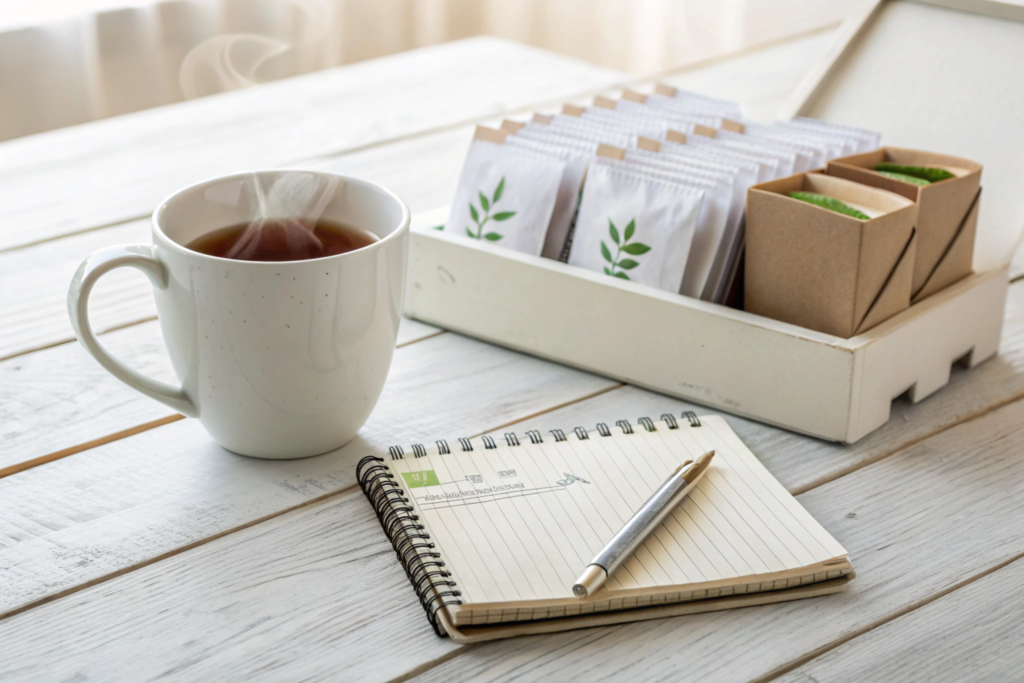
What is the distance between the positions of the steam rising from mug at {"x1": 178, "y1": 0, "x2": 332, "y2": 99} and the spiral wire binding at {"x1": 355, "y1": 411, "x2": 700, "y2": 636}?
5.06 feet

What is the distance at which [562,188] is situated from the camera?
0.78 meters

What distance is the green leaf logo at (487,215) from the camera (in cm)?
78

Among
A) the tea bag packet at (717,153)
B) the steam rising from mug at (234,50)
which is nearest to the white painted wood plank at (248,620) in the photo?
the tea bag packet at (717,153)

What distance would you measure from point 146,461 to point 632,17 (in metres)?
2.52

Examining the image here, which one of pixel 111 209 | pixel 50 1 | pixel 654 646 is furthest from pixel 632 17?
pixel 654 646

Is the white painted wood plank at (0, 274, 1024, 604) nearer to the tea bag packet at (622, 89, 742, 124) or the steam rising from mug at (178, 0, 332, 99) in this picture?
the tea bag packet at (622, 89, 742, 124)

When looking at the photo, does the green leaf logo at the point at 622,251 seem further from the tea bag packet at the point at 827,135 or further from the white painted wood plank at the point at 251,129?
the white painted wood plank at the point at 251,129

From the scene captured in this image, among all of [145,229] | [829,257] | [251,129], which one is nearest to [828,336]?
[829,257]

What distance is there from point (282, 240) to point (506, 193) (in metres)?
0.21

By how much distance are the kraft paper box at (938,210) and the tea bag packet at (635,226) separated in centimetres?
13

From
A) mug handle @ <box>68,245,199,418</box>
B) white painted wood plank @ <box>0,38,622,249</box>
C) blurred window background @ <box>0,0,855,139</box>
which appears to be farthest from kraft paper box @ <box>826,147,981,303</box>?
blurred window background @ <box>0,0,855,139</box>

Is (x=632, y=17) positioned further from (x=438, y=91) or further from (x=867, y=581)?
(x=867, y=581)

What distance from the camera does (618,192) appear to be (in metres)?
0.74

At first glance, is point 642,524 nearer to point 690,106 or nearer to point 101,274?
point 101,274
